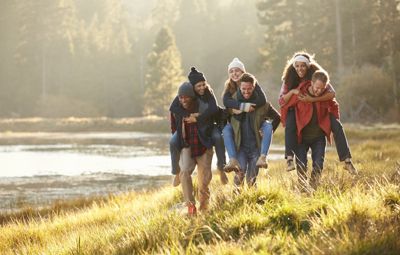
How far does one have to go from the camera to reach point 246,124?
24.3ft

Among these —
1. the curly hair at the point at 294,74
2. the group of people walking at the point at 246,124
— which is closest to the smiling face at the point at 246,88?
the group of people walking at the point at 246,124

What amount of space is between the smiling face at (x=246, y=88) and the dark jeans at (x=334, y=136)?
0.60 metres

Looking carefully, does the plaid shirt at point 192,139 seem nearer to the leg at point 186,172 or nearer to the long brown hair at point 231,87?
the leg at point 186,172

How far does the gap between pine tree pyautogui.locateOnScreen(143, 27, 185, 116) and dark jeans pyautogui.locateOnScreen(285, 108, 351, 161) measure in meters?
50.0

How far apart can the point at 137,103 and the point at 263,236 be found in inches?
2438

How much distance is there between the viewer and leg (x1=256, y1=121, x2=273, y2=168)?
22.6ft

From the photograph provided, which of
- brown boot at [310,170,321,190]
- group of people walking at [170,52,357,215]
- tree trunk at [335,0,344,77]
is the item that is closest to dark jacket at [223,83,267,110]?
group of people walking at [170,52,357,215]

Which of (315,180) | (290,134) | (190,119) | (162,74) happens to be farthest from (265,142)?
(162,74)

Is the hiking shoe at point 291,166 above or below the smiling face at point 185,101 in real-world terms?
below

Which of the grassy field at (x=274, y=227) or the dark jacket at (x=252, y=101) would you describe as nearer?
the grassy field at (x=274, y=227)

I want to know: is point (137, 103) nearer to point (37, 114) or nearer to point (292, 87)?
point (37, 114)

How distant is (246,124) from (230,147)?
1.29ft

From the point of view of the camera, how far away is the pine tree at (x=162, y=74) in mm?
57594

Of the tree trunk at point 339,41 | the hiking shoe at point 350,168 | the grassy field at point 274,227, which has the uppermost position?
the tree trunk at point 339,41
